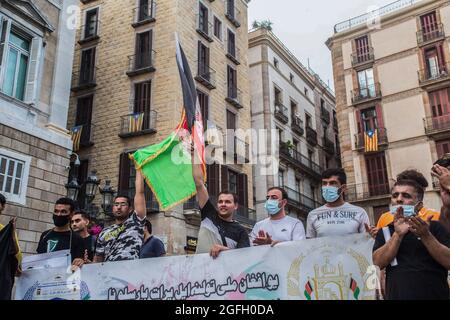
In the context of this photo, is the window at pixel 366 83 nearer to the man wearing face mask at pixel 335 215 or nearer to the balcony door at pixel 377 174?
the balcony door at pixel 377 174

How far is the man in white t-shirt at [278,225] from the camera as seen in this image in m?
4.74

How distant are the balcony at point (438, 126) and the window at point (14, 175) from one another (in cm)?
2173

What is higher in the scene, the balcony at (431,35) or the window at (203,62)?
the balcony at (431,35)

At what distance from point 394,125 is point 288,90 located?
7750 millimetres

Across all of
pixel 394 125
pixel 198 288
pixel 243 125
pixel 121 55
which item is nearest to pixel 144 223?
pixel 198 288

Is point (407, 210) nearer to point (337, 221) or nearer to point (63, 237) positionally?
point (337, 221)

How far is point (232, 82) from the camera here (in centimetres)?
2409

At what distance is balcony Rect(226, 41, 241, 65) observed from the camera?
24.1 meters

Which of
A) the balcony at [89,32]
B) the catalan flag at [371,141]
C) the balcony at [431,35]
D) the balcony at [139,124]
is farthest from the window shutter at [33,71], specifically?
the balcony at [431,35]

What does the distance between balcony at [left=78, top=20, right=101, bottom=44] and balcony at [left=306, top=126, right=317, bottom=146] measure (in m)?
16.8

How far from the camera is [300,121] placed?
31.7m

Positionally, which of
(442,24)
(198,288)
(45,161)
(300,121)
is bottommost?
(198,288)

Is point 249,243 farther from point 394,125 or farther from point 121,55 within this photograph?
point 394,125

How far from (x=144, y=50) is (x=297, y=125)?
44.4ft
